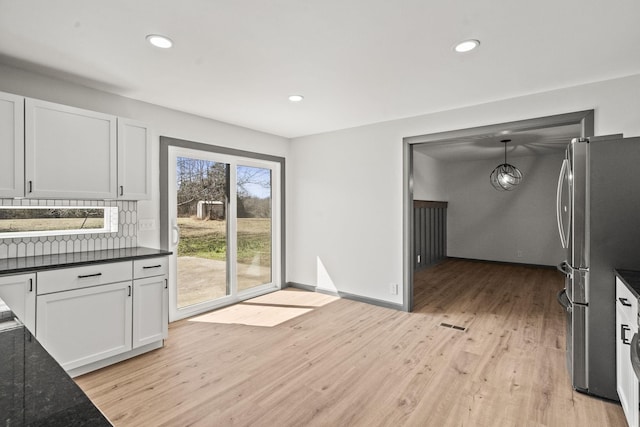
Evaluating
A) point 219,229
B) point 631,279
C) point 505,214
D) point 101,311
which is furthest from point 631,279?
point 505,214

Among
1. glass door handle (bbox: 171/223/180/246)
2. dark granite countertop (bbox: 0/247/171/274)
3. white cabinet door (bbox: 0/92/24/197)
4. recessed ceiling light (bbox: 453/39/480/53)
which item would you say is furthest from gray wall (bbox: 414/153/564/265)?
white cabinet door (bbox: 0/92/24/197)

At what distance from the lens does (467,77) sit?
2.79m

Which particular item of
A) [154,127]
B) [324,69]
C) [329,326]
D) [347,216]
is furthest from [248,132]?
[329,326]

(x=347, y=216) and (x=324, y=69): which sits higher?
(x=324, y=69)

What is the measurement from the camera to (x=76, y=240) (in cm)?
294

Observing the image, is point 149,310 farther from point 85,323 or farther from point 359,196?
point 359,196

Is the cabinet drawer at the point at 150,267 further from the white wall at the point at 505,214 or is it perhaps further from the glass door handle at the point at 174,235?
the white wall at the point at 505,214

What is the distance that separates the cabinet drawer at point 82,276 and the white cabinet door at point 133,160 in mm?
664

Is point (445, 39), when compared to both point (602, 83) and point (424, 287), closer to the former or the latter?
point (602, 83)

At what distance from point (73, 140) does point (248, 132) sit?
2.20m

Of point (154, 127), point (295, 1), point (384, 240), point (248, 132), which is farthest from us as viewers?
point (248, 132)

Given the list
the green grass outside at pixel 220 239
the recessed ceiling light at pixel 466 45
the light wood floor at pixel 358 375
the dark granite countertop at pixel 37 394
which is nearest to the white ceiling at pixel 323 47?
the recessed ceiling light at pixel 466 45

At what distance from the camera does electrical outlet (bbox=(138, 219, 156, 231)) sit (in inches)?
134

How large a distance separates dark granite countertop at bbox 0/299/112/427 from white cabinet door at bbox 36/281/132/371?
5.19 ft
